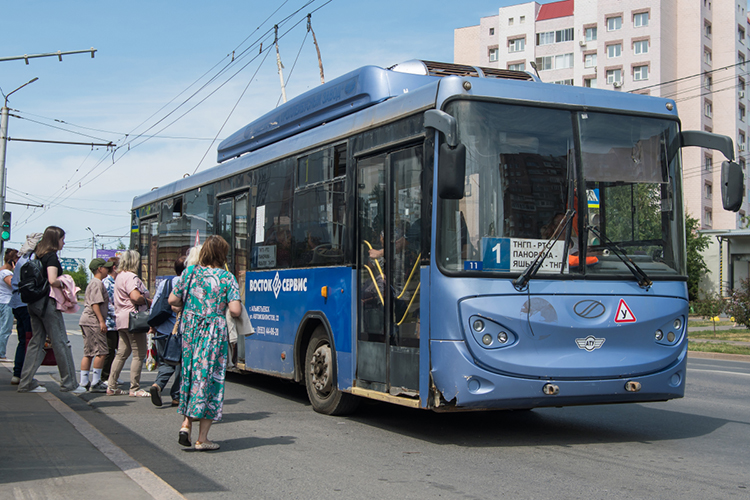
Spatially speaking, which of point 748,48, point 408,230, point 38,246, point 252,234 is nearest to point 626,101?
point 408,230

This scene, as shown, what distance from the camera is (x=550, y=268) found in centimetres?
692

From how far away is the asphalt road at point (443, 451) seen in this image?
561cm

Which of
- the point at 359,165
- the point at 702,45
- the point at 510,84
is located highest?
the point at 702,45

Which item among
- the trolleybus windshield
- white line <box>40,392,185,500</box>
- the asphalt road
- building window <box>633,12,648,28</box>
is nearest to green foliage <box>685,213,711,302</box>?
building window <box>633,12,648,28</box>

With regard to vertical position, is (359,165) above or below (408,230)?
above

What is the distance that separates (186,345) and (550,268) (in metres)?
3.16

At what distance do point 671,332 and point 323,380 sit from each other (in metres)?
3.69

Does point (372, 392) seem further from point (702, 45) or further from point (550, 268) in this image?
point (702, 45)

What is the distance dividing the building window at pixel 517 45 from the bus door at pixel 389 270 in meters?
69.6

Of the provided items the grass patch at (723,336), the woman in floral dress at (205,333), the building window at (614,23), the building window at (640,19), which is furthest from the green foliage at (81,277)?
the woman in floral dress at (205,333)

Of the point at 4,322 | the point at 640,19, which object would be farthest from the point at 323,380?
the point at 640,19

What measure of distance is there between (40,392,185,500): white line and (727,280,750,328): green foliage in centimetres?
2182

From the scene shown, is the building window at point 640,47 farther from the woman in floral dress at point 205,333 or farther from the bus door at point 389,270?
the woman in floral dress at point 205,333

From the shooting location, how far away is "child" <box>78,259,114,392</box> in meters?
10.4
